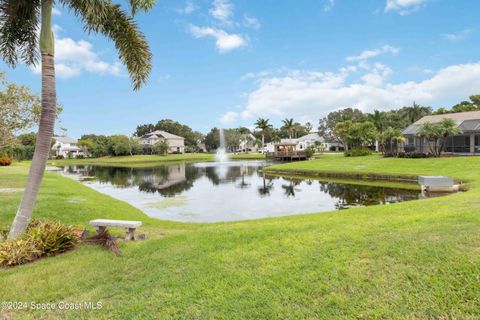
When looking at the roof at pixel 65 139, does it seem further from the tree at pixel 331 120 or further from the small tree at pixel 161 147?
the tree at pixel 331 120

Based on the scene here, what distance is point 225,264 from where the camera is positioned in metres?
5.18

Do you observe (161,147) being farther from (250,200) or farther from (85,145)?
(250,200)

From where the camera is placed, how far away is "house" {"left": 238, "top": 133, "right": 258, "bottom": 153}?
111 meters

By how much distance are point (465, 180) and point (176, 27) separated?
21.9m

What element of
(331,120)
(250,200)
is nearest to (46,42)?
(250,200)

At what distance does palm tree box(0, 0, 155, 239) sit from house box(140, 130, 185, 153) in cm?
8194

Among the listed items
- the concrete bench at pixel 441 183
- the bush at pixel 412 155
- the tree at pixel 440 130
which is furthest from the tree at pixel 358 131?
the concrete bench at pixel 441 183

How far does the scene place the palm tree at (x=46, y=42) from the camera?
6.52m

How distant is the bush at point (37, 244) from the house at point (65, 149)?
95921mm

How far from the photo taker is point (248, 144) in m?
118

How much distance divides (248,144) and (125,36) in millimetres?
110260

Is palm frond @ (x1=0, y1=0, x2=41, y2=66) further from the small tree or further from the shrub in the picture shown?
the small tree

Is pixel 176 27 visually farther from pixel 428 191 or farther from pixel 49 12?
pixel 428 191

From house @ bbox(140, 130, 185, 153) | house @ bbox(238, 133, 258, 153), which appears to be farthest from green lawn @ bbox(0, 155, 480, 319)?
house @ bbox(238, 133, 258, 153)
